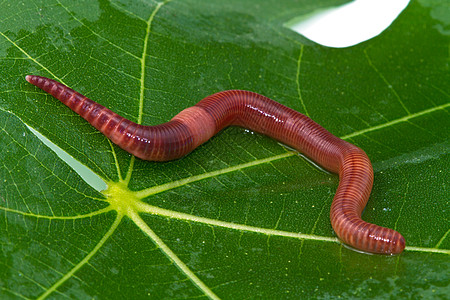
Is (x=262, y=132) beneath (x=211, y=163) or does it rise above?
above

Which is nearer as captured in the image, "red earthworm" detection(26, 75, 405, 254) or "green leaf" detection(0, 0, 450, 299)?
"green leaf" detection(0, 0, 450, 299)

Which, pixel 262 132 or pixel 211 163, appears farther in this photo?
pixel 262 132

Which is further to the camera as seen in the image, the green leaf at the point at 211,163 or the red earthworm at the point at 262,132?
the red earthworm at the point at 262,132

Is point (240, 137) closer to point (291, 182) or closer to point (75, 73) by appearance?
point (291, 182)

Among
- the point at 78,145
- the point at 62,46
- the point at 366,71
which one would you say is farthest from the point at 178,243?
the point at 366,71
